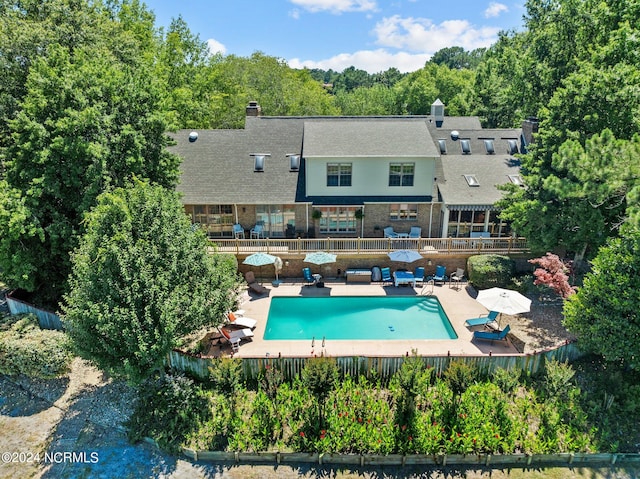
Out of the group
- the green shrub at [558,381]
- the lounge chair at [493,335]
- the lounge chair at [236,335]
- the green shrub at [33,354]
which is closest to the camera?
the green shrub at [558,381]

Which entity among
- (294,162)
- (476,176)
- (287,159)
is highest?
(287,159)

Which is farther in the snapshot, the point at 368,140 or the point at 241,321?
the point at 368,140

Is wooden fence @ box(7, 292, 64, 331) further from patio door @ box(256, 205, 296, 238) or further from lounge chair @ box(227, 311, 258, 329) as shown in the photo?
patio door @ box(256, 205, 296, 238)

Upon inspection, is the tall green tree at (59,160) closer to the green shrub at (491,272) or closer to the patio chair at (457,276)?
the patio chair at (457,276)

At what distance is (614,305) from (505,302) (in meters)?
4.34

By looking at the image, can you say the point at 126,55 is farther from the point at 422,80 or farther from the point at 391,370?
the point at 422,80

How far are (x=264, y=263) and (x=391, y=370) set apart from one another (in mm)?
9208

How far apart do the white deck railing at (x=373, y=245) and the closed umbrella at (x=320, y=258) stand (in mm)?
1176

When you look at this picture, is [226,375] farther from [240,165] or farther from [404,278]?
[240,165]

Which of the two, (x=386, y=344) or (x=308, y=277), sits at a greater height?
(x=308, y=277)

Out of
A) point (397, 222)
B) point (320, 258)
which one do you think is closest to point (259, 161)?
point (320, 258)

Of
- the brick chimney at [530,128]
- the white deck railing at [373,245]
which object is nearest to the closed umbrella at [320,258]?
the white deck railing at [373,245]

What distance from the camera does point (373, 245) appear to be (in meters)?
23.9

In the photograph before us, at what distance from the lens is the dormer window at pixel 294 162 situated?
27255mm
